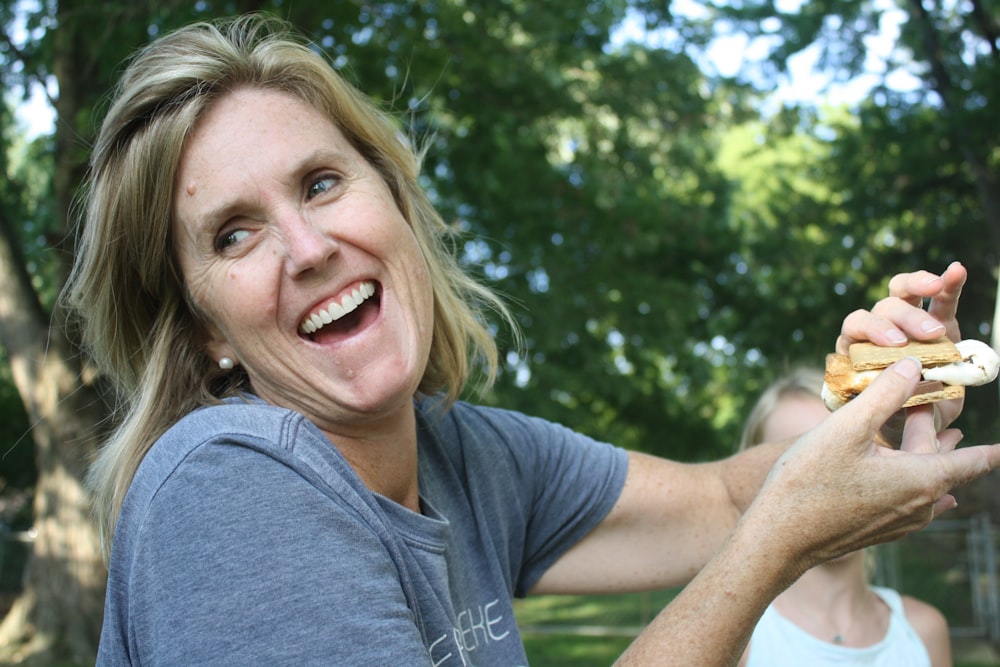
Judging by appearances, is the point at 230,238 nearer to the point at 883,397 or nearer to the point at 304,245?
the point at 304,245

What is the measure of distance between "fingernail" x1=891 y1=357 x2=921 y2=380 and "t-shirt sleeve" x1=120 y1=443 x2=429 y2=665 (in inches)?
37.8

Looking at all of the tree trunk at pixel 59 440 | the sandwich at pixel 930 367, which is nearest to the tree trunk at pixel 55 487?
the tree trunk at pixel 59 440

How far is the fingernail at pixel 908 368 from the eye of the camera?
1.72m

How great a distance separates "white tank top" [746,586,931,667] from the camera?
10.2ft

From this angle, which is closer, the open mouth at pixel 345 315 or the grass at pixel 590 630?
the open mouth at pixel 345 315

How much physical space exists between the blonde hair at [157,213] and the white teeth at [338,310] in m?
0.33

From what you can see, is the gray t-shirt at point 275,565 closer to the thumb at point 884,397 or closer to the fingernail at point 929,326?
the thumb at point 884,397

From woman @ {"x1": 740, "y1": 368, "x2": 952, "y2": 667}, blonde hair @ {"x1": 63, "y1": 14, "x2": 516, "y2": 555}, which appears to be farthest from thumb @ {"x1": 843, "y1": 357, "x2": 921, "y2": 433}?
woman @ {"x1": 740, "y1": 368, "x2": 952, "y2": 667}

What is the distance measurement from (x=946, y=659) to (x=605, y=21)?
319 inches

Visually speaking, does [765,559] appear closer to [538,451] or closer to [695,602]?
[695,602]

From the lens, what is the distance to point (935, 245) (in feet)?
40.3

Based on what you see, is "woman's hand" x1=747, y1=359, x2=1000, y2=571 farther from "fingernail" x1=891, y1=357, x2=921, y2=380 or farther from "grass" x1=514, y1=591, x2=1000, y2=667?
"grass" x1=514, y1=591, x2=1000, y2=667

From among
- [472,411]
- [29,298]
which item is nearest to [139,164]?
[472,411]

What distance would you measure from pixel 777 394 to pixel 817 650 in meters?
0.95
